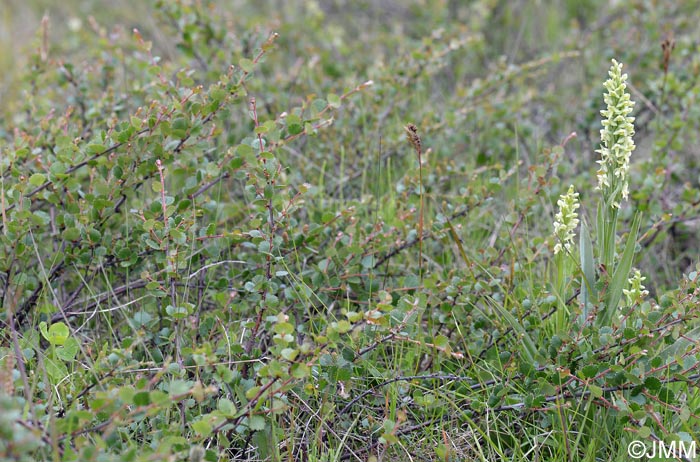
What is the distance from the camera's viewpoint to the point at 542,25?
5.06 metres

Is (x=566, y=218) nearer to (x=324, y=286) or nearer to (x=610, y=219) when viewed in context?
(x=610, y=219)

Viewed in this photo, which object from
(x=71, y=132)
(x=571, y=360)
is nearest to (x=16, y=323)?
(x=71, y=132)

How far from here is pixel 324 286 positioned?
233 centimetres

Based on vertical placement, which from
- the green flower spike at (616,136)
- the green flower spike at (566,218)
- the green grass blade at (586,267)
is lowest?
the green grass blade at (586,267)

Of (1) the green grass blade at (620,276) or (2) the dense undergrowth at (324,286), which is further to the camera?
(1) the green grass blade at (620,276)

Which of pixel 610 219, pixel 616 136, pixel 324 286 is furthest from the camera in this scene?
pixel 324 286

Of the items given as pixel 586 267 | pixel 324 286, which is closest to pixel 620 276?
pixel 586 267

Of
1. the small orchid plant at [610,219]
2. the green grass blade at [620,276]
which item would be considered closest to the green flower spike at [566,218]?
the small orchid plant at [610,219]

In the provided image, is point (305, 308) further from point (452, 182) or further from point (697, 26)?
point (697, 26)

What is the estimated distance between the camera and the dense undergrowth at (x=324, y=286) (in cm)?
182

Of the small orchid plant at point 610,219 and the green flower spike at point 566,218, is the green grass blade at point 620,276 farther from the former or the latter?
the green flower spike at point 566,218

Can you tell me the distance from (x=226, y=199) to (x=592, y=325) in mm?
1658

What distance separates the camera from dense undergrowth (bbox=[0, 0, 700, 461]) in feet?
5.98

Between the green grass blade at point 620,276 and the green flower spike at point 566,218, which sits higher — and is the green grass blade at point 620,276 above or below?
below
